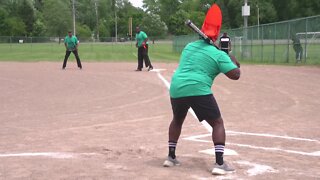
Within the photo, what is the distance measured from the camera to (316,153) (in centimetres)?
655

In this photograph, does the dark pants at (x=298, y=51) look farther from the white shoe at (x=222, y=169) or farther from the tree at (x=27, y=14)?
the tree at (x=27, y=14)

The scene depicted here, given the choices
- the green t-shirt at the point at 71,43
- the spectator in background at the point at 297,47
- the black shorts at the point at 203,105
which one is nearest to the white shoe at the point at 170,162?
the black shorts at the point at 203,105

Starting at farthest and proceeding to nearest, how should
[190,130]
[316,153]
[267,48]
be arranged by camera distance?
[267,48] < [190,130] < [316,153]

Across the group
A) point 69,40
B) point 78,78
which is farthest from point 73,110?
point 69,40

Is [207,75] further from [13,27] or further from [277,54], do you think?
[13,27]

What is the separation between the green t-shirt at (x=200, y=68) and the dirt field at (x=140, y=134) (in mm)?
925

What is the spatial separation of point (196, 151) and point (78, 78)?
12.4 m

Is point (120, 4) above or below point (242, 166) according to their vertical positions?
above

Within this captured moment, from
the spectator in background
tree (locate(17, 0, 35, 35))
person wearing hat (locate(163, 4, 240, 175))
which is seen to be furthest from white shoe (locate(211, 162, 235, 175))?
Answer: tree (locate(17, 0, 35, 35))

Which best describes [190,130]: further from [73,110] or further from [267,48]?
[267,48]

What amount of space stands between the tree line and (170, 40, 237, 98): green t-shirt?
273ft

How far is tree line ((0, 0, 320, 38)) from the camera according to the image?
100m

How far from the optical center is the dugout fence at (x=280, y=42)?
86.8 feet

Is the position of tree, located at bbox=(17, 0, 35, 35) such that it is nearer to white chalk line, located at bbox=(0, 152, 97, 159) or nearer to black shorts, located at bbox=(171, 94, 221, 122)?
white chalk line, located at bbox=(0, 152, 97, 159)
